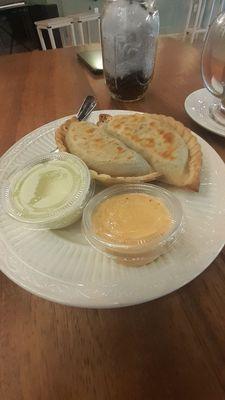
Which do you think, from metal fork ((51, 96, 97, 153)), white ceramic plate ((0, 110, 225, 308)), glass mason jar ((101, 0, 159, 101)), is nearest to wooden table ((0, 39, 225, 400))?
white ceramic plate ((0, 110, 225, 308))

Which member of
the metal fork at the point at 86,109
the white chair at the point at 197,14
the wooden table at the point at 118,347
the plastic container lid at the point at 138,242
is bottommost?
the white chair at the point at 197,14

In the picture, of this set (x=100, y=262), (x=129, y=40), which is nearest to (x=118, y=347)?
(x=100, y=262)

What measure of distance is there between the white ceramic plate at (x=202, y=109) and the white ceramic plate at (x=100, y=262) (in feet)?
0.76

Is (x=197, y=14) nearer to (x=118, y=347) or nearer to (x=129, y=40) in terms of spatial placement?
(x=129, y=40)

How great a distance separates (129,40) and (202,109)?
1.02 ft

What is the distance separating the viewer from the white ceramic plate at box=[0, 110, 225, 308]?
44 centimetres

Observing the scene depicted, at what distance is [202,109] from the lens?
2.83ft

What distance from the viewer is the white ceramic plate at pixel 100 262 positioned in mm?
438

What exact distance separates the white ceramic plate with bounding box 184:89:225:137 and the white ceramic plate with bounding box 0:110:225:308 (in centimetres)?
23

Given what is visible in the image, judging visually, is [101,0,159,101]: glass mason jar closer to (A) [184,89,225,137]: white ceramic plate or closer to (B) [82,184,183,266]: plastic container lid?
(A) [184,89,225,137]: white ceramic plate

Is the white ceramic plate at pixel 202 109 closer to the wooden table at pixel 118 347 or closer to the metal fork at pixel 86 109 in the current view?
the metal fork at pixel 86 109

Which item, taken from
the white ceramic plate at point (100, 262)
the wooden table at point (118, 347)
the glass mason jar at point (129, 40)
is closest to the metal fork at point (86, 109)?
the glass mason jar at point (129, 40)

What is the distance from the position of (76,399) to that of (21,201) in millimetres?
361

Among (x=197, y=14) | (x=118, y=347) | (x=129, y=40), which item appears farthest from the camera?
A: (x=197, y=14)
